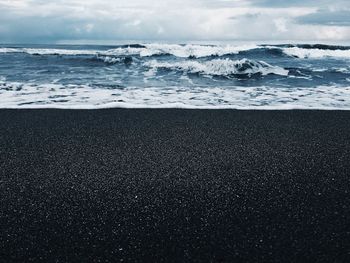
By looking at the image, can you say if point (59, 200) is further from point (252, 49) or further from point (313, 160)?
point (252, 49)

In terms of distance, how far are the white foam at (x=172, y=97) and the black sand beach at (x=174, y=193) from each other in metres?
1.40

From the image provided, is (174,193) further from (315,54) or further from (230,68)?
(315,54)

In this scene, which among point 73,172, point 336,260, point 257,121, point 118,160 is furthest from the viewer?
point 257,121

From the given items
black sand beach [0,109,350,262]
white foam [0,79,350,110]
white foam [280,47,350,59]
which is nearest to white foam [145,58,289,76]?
white foam [0,79,350,110]

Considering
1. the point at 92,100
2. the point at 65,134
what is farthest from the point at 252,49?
the point at 65,134

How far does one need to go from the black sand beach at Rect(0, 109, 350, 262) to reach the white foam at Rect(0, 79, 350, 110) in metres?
1.40

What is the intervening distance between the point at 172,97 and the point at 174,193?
4.20m

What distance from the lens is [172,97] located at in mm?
6430

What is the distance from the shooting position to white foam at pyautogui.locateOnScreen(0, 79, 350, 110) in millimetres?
5582

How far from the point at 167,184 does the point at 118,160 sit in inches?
26.5

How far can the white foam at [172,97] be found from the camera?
5.58 m

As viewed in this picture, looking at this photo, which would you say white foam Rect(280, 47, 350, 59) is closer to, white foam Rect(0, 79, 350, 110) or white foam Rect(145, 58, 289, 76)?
white foam Rect(145, 58, 289, 76)

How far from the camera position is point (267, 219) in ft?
6.63

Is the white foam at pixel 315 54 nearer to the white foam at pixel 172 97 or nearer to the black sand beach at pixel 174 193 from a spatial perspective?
the white foam at pixel 172 97
